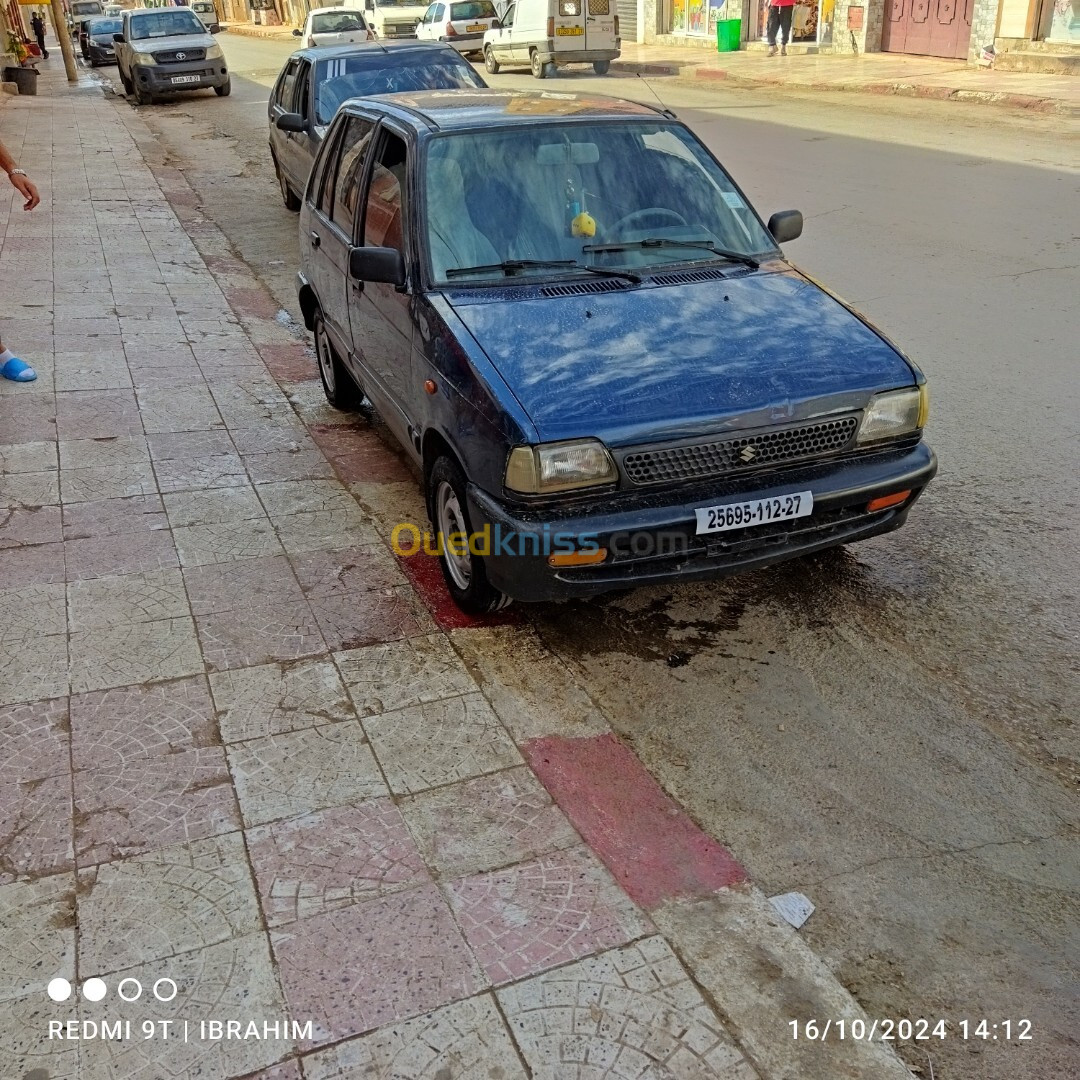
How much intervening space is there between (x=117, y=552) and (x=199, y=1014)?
9.16ft

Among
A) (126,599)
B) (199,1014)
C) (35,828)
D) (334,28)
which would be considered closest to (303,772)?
(35,828)

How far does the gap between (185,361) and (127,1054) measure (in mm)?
5953

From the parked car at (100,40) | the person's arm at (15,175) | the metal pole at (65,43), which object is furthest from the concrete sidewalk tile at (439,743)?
the parked car at (100,40)

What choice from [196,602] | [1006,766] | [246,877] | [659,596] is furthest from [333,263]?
[1006,766]

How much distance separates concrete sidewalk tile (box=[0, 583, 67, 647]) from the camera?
14.1 feet

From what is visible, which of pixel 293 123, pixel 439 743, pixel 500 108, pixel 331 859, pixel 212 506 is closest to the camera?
pixel 331 859

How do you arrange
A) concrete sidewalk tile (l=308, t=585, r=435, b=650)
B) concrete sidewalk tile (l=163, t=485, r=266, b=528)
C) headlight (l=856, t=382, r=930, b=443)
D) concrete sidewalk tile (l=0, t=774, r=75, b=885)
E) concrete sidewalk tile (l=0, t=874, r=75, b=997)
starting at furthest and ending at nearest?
1. concrete sidewalk tile (l=163, t=485, r=266, b=528)
2. concrete sidewalk tile (l=308, t=585, r=435, b=650)
3. headlight (l=856, t=382, r=930, b=443)
4. concrete sidewalk tile (l=0, t=774, r=75, b=885)
5. concrete sidewalk tile (l=0, t=874, r=75, b=997)

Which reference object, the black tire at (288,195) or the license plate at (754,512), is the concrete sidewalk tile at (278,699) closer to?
the license plate at (754,512)

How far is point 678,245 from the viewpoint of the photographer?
474cm

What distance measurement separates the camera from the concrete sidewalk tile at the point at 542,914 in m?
2.76

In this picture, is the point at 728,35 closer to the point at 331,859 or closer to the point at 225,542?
the point at 225,542

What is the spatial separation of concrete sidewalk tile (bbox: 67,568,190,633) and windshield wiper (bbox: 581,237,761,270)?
2.27m

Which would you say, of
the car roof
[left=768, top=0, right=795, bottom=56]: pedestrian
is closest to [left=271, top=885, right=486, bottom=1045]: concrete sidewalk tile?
the car roof

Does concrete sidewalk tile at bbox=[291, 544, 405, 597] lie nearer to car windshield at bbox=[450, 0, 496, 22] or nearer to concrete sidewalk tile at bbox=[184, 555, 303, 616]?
concrete sidewalk tile at bbox=[184, 555, 303, 616]
